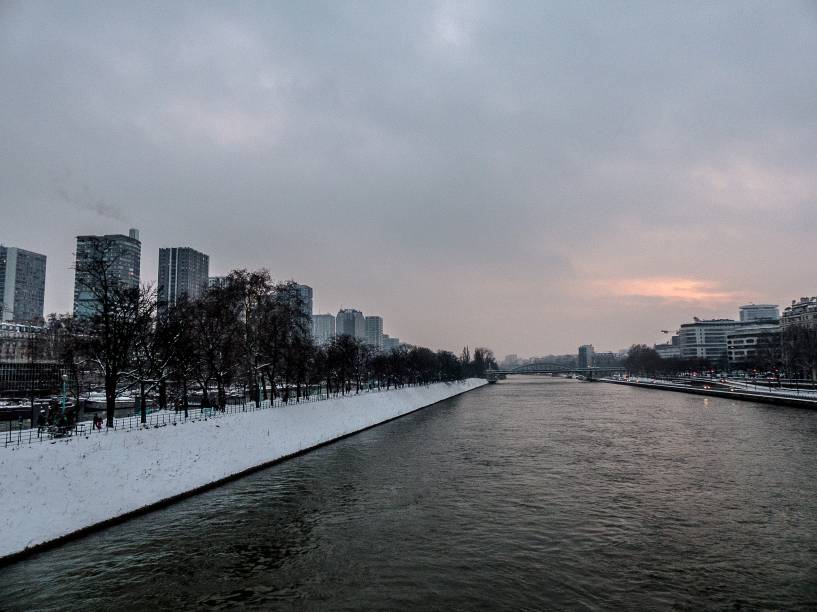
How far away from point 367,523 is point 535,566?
891 centimetres

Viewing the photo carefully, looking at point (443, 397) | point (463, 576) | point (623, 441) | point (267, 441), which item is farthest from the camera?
point (443, 397)

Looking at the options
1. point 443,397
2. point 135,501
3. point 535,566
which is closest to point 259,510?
point 135,501

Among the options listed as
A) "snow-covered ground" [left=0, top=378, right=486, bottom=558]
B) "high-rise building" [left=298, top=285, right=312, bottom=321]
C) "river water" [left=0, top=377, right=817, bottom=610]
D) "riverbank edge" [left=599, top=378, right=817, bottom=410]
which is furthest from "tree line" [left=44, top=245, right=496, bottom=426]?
"riverbank edge" [left=599, top=378, right=817, bottom=410]

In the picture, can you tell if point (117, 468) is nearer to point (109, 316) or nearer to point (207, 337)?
point (109, 316)

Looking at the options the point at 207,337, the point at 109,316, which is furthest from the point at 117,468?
the point at 207,337

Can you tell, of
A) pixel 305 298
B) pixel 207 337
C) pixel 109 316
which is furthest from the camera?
pixel 305 298

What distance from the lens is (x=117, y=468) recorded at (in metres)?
25.0

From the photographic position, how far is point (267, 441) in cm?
4084

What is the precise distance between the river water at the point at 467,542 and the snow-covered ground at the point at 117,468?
102 centimetres

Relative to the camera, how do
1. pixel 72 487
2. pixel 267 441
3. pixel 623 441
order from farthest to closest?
pixel 623 441
pixel 267 441
pixel 72 487

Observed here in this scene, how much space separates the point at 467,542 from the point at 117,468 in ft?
59.6

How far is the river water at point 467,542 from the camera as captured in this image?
16.1m

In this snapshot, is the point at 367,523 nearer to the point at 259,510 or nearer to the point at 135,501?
the point at 259,510

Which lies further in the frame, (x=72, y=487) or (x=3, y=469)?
(x=72, y=487)
